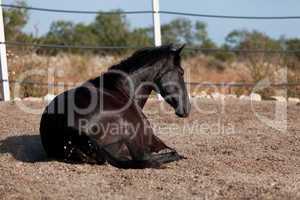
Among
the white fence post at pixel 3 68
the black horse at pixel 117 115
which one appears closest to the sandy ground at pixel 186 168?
the black horse at pixel 117 115

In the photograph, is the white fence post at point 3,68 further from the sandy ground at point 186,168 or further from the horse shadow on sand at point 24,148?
the horse shadow on sand at point 24,148

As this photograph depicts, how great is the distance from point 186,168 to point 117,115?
2.40ft

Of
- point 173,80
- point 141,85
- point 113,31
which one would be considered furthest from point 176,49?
point 113,31

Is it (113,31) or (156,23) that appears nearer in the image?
(156,23)

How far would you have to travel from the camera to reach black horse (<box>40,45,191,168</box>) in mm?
5332

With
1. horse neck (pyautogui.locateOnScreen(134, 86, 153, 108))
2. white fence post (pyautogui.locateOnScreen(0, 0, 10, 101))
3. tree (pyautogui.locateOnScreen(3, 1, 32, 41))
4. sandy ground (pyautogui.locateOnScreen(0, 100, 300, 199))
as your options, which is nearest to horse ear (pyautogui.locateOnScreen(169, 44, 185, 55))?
horse neck (pyautogui.locateOnScreen(134, 86, 153, 108))

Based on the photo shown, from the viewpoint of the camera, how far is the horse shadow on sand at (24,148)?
5.89 meters

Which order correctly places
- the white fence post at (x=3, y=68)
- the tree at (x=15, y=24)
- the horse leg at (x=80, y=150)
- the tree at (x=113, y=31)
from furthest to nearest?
the tree at (x=113, y=31) < the tree at (x=15, y=24) < the white fence post at (x=3, y=68) < the horse leg at (x=80, y=150)

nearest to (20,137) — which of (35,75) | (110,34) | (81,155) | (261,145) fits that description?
(81,155)

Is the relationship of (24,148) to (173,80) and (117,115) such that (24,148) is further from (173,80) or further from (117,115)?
(173,80)

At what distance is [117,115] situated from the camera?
18.0 feet

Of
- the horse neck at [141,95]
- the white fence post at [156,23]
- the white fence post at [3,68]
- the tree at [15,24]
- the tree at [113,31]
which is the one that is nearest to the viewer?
the horse neck at [141,95]

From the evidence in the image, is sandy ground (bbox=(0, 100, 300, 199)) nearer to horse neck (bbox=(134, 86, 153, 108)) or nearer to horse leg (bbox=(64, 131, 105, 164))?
horse leg (bbox=(64, 131, 105, 164))

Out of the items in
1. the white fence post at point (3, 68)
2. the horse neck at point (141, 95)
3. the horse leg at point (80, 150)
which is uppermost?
the white fence post at point (3, 68)
